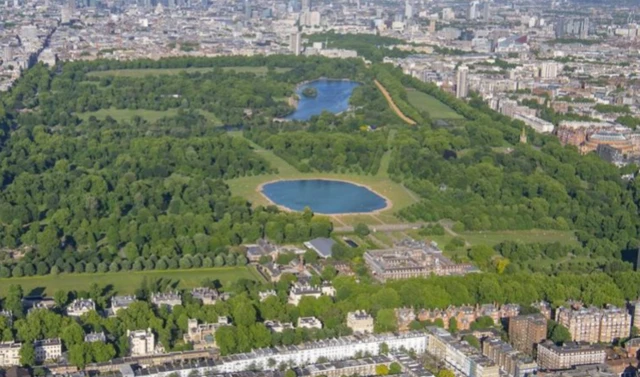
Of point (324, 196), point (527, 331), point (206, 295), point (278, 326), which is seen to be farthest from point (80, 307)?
point (324, 196)

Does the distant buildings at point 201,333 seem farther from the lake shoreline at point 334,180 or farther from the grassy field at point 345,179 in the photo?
the lake shoreline at point 334,180

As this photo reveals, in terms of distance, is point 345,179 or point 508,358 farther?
point 345,179

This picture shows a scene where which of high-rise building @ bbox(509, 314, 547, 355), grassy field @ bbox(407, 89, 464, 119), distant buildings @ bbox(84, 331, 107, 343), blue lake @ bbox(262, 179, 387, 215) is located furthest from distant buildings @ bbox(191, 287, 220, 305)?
grassy field @ bbox(407, 89, 464, 119)

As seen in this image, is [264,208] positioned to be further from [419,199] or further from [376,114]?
[376,114]

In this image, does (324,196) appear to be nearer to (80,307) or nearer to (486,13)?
(80,307)

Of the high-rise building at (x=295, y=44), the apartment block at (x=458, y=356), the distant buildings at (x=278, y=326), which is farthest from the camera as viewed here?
the high-rise building at (x=295, y=44)

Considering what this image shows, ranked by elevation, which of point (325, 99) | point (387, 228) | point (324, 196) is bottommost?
point (325, 99)

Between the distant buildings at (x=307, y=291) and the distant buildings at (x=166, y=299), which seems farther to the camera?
the distant buildings at (x=307, y=291)

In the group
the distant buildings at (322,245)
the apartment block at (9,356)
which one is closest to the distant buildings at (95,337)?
the apartment block at (9,356)

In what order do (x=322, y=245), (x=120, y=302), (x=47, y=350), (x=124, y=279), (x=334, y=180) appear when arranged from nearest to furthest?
(x=47, y=350) → (x=120, y=302) → (x=124, y=279) → (x=322, y=245) → (x=334, y=180)
